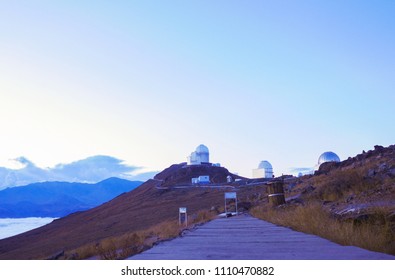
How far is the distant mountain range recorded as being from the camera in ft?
465

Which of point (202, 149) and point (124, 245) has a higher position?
point (202, 149)

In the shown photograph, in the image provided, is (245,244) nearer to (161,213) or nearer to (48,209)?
(161,213)

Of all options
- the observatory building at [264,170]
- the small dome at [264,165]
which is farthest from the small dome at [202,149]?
the small dome at [264,165]

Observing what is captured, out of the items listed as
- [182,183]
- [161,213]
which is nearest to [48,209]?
[182,183]

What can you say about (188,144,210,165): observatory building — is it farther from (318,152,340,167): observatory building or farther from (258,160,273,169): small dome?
(318,152,340,167): observatory building

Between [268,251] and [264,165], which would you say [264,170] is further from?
[268,251]

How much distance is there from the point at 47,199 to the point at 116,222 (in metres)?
146

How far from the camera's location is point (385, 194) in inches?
412

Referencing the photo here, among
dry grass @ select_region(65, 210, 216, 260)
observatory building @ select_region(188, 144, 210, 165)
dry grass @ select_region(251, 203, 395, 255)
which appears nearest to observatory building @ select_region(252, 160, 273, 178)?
observatory building @ select_region(188, 144, 210, 165)

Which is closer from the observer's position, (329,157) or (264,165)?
(329,157)

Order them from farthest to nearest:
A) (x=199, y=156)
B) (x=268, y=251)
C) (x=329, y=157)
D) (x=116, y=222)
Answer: (x=199, y=156) < (x=329, y=157) < (x=116, y=222) < (x=268, y=251)

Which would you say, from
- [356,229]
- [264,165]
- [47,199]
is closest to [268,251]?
[356,229]

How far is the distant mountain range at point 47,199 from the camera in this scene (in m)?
142

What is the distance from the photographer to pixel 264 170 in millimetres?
66250
